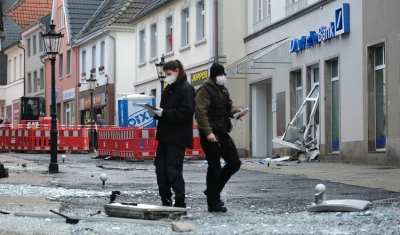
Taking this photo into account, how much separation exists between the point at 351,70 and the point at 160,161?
1492cm

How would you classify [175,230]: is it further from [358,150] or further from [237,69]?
[237,69]

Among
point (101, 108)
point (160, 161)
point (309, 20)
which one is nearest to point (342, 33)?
point (309, 20)

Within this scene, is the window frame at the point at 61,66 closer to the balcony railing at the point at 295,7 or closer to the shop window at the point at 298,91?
the balcony railing at the point at 295,7

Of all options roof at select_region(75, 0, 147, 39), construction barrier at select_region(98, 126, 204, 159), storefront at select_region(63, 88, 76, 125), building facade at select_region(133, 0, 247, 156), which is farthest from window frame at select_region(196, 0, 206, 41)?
storefront at select_region(63, 88, 76, 125)

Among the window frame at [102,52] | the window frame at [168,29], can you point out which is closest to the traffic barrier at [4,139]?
the window frame at [168,29]

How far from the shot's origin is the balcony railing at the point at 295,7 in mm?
29172

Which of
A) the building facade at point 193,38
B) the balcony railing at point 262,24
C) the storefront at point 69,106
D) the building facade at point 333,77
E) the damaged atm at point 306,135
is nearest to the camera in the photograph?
the building facade at point 333,77

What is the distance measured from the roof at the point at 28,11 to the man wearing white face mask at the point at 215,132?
73.0 meters

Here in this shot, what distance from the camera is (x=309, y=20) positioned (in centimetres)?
2850

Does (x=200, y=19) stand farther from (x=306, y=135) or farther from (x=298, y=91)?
(x=306, y=135)

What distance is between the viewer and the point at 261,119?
3509 centimetres

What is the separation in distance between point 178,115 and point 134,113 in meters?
27.1

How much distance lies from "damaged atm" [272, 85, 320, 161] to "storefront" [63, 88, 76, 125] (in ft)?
110

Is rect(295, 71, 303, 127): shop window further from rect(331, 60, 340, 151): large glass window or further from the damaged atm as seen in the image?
rect(331, 60, 340, 151): large glass window
